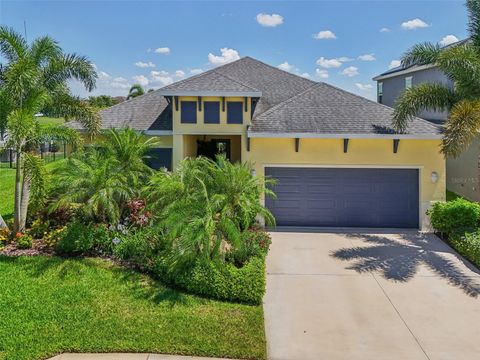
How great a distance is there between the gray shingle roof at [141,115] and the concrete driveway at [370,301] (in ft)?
23.3

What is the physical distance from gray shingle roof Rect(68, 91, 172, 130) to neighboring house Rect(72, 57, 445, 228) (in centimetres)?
76

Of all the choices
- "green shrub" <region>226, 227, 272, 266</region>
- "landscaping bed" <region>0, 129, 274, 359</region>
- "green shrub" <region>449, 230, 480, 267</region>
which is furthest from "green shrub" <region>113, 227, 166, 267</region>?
"green shrub" <region>449, 230, 480, 267</region>

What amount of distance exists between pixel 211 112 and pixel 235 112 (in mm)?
895

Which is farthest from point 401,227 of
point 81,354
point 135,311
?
point 81,354

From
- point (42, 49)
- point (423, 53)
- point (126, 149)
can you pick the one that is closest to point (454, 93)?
point (423, 53)

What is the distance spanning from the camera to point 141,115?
15977 mm

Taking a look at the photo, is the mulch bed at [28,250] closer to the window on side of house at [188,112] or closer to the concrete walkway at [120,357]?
the concrete walkway at [120,357]

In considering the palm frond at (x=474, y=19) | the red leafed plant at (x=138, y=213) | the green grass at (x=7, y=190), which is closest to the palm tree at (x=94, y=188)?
the red leafed plant at (x=138, y=213)

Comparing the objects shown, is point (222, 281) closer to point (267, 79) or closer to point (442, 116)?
point (267, 79)

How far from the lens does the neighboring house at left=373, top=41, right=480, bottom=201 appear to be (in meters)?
16.9

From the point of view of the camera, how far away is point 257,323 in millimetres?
7020

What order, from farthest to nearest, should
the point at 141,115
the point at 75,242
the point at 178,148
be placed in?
the point at 141,115
the point at 178,148
the point at 75,242

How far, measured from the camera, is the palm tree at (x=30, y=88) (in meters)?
9.93

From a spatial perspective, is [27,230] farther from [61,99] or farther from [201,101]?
[201,101]
